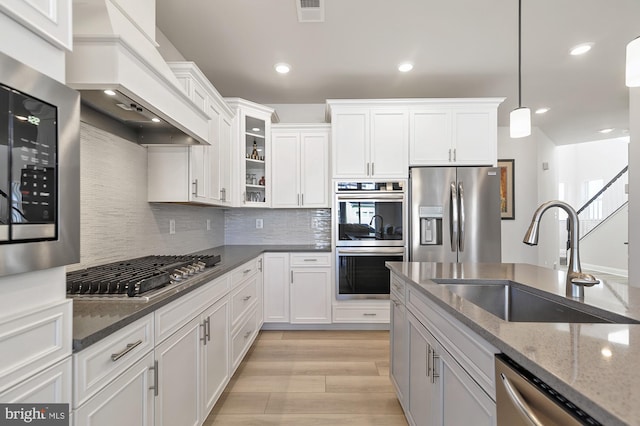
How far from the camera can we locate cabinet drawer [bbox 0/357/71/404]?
26.7 inches

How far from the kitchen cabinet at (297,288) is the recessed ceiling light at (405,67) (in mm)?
2099

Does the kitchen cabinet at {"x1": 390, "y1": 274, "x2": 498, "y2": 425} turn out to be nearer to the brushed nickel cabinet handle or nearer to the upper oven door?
the brushed nickel cabinet handle

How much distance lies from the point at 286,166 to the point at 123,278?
95.0 inches

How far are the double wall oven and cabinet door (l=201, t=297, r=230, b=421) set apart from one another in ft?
4.92

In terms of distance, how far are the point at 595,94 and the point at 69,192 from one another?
211 inches

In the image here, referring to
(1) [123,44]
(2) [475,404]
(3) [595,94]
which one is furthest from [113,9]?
(3) [595,94]

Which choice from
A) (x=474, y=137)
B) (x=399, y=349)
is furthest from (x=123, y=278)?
(x=474, y=137)

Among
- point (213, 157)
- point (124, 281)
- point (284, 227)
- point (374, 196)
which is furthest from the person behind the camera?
point (284, 227)

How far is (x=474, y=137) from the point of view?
327 cm

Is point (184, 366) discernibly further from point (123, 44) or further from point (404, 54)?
point (404, 54)

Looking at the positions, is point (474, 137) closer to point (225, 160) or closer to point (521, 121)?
point (521, 121)

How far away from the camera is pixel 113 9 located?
129 centimetres

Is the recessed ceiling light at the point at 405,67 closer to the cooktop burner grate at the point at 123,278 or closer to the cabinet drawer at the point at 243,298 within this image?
the cabinet drawer at the point at 243,298

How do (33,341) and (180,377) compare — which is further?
(180,377)
